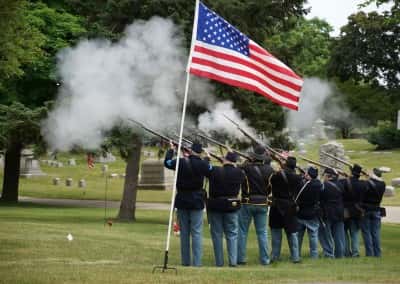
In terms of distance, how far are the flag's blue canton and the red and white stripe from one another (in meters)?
0.09

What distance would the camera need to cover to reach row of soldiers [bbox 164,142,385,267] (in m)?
13.4

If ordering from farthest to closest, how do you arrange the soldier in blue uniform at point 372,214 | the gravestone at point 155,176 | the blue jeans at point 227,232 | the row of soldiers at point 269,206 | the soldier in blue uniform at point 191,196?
the gravestone at point 155,176
the soldier in blue uniform at point 372,214
the blue jeans at point 227,232
the row of soldiers at point 269,206
the soldier in blue uniform at point 191,196

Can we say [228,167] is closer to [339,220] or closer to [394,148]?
[339,220]

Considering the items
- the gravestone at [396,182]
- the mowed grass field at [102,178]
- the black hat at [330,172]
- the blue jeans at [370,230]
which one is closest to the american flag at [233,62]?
the black hat at [330,172]

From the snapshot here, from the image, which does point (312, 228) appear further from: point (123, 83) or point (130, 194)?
point (130, 194)

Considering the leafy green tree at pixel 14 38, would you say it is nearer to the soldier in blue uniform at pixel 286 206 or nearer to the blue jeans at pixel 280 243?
the soldier in blue uniform at pixel 286 206

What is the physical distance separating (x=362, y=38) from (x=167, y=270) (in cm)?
5209

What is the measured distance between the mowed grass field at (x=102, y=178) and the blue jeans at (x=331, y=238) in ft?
67.2

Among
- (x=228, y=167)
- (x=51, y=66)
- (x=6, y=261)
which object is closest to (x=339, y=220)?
(x=228, y=167)

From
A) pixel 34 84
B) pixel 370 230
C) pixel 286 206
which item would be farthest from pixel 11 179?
pixel 286 206

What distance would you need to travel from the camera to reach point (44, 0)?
3038cm

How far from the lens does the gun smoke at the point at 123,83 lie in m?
16.3

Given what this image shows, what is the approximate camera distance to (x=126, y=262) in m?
13.4

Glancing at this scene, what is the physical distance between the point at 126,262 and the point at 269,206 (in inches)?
105
